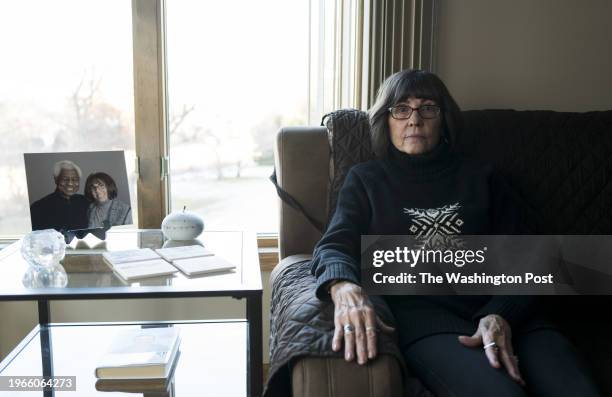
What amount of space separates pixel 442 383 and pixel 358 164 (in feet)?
2.23

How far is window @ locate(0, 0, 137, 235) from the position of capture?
1990 millimetres

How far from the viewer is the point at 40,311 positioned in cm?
178

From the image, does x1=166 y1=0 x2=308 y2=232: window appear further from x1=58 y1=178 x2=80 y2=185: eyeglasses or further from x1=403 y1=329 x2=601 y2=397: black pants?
x1=403 y1=329 x2=601 y2=397: black pants

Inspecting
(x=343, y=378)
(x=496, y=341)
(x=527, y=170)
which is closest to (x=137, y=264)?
(x=343, y=378)

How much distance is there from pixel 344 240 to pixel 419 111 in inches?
16.3

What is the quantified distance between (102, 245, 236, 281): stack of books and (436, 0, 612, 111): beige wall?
3.51 ft

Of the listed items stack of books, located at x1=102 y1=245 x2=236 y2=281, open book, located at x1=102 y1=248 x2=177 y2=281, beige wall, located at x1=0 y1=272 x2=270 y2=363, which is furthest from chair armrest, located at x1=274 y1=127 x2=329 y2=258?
beige wall, located at x1=0 y1=272 x2=270 y2=363

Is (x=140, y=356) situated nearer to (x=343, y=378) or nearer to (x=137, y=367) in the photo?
(x=137, y=367)

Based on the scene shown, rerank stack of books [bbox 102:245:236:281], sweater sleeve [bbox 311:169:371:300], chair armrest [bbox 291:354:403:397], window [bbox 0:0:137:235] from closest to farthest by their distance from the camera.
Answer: chair armrest [bbox 291:354:403:397] → sweater sleeve [bbox 311:169:371:300] → stack of books [bbox 102:245:236:281] → window [bbox 0:0:137:235]

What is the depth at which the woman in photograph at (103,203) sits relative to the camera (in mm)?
1667

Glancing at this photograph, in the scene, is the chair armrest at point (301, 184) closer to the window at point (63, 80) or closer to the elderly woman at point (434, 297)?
the elderly woman at point (434, 297)

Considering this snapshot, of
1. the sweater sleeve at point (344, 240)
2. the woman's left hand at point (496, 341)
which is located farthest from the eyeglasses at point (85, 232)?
the woman's left hand at point (496, 341)

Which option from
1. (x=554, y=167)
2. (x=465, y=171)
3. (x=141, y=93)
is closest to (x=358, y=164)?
(x=465, y=171)

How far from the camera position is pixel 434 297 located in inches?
55.3
